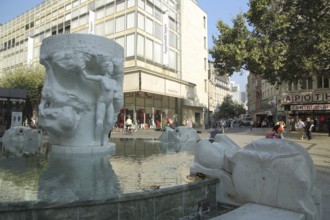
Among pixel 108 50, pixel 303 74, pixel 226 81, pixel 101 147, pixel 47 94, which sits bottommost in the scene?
pixel 101 147

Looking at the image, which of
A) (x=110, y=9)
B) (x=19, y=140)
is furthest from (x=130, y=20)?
(x=19, y=140)

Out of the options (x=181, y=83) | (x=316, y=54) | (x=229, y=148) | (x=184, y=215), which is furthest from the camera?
(x=181, y=83)

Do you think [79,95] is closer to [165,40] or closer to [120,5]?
[120,5]

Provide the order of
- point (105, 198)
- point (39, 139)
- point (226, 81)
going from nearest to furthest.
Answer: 1. point (105, 198)
2. point (39, 139)
3. point (226, 81)

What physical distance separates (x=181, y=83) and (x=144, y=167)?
3356 centimetres

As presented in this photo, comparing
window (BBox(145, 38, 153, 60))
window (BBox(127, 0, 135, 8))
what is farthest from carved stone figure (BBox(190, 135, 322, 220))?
window (BBox(127, 0, 135, 8))

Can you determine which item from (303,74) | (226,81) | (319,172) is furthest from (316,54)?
(226,81)

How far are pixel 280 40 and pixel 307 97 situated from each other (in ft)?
48.2

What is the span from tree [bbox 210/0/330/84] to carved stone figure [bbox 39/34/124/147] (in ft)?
52.0

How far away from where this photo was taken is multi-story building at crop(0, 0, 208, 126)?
108ft

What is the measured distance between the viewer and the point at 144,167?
6879mm

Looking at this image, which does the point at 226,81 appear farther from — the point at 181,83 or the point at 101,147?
the point at 101,147

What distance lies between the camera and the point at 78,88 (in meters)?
8.26

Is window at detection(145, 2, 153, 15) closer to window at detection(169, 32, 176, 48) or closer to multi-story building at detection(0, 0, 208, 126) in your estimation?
multi-story building at detection(0, 0, 208, 126)
